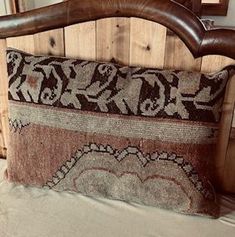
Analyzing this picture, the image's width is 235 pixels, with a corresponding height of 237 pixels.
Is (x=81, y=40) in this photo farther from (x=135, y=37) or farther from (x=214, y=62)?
(x=214, y=62)

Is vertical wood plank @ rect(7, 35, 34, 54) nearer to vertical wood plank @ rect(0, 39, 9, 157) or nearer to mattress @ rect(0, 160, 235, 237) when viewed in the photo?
vertical wood plank @ rect(0, 39, 9, 157)

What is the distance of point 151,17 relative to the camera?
2.80ft

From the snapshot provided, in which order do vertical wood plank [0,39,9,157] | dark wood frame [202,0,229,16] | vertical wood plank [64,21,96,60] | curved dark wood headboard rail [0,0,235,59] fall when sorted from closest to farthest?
curved dark wood headboard rail [0,0,235,59]
vertical wood plank [64,21,96,60]
vertical wood plank [0,39,9,157]
dark wood frame [202,0,229,16]

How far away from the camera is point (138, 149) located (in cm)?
88

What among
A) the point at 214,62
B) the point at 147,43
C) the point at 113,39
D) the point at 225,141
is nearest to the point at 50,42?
the point at 113,39

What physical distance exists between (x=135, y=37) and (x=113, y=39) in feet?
0.24

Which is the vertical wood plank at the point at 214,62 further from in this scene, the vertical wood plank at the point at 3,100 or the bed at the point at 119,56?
the vertical wood plank at the point at 3,100

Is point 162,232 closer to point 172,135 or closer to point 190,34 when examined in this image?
point 172,135

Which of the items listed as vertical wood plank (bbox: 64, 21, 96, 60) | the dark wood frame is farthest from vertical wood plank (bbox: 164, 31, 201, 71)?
the dark wood frame

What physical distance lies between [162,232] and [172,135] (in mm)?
275

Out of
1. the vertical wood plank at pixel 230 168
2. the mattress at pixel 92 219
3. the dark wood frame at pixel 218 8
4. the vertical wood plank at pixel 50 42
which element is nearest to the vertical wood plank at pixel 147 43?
the vertical wood plank at pixel 50 42

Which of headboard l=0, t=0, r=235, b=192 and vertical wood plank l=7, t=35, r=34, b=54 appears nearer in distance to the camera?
headboard l=0, t=0, r=235, b=192

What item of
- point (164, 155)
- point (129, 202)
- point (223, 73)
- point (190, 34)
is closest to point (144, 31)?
point (190, 34)

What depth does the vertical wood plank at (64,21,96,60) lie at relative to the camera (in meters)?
0.94
